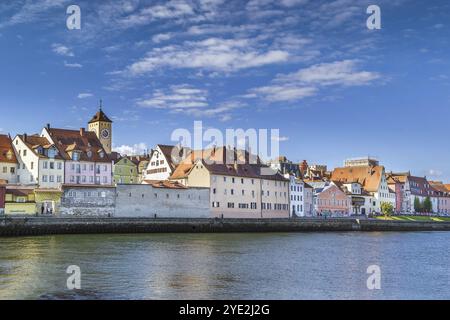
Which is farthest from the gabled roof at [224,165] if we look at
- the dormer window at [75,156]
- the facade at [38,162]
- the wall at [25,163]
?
the wall at [25,163]

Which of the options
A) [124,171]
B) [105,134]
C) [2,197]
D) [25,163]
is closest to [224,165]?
[124,171]

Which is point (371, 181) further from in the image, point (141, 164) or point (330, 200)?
point (141, 164)

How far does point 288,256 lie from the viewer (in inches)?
1688

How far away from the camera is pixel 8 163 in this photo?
79.9 meters

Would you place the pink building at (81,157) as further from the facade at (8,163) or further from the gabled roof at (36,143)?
the facade at (8,163)

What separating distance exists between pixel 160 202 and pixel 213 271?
4436 cm

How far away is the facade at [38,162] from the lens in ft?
259

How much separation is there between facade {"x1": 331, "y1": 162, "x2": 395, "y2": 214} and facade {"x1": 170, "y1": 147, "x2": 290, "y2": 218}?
29762 millimetres

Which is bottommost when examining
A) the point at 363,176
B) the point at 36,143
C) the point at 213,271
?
the point at 213,271

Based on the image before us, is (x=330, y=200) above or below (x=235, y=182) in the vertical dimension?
below

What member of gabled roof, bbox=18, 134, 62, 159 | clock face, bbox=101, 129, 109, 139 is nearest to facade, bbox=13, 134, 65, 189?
gabled roof, bbox=18, 134, 62, 159

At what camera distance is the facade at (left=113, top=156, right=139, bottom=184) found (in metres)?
102

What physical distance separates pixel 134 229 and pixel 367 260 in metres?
33.9
